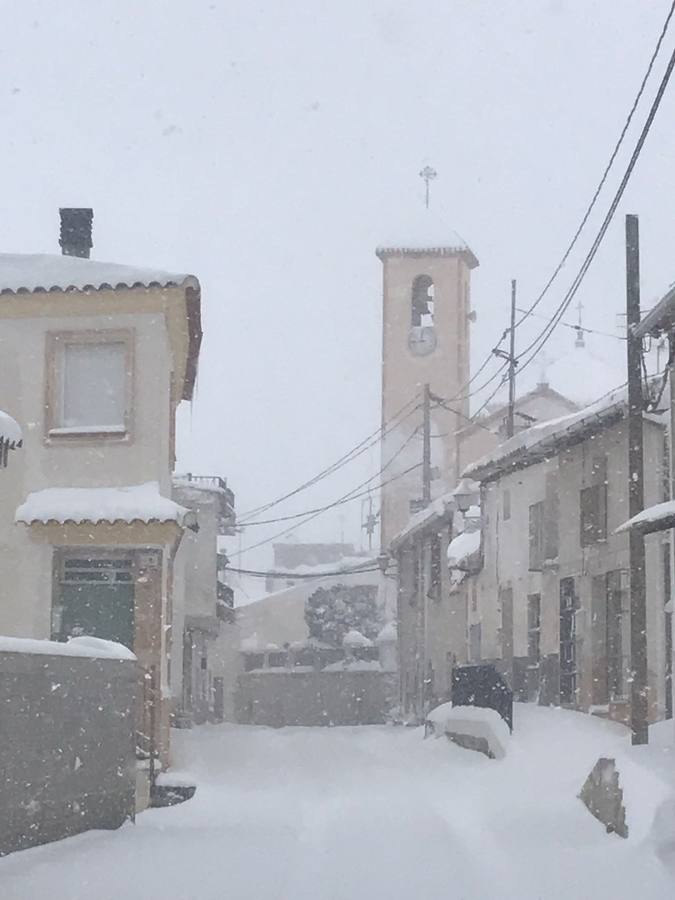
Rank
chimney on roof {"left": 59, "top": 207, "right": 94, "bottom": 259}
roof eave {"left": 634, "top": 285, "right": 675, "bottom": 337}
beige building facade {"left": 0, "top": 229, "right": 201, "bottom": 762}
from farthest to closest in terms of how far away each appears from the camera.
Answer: chimney on roof {"left": 59, "top": 207, "right": 94, "bottom": 259} → beige building facade {"left": 0, "top": 229, "right": 201, "bottom": 762} → roof eave {"left": 634, "top": 285, "right": 675, "bottom": 337}

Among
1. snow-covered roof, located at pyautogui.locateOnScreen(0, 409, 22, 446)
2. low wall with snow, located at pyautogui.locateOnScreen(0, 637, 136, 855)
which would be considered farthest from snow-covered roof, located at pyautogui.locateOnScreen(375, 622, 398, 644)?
snow-covered roof, located at pyautogui.locateOnScreen(0, 409, 22, 446)

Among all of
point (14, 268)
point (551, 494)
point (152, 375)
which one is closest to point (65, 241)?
point (14, 268)

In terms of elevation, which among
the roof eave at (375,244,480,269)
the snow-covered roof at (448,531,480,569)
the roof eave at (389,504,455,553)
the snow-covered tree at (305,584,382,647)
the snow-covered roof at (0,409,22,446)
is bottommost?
the snow-covered tree at (305,584,382,647)

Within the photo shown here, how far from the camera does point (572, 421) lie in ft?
90.7

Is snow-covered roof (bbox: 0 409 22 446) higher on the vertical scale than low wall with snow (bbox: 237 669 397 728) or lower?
higher

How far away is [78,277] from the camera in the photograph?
1945 centimetres

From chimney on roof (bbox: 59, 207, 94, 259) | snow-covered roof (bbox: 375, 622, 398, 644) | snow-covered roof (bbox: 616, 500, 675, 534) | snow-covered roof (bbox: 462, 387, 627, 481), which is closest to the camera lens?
snow-covered roof (bbox: 616, 500, 675, 534)

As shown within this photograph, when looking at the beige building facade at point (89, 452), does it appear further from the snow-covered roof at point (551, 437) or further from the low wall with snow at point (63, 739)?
the snow-covered roof at point (551, 437)

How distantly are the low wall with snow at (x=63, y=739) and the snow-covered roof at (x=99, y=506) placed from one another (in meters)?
3.57

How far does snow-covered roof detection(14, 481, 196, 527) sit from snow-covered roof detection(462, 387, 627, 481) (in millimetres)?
8955

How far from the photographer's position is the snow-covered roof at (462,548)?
1460 inches

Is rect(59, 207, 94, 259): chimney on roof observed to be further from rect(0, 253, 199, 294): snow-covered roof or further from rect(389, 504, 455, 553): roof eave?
rect(389, 504, 455, 553): roof eave

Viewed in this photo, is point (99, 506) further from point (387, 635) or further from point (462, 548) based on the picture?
point (387, 635)

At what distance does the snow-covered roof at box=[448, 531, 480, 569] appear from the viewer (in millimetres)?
37094
